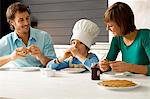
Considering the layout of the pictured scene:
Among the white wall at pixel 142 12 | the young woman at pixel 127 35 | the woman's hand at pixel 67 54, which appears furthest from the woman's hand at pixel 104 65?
the white wall at pixel 142 12

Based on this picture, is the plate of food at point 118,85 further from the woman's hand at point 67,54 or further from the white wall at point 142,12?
the white wall at point 142,12

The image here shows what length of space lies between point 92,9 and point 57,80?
1.85 meters

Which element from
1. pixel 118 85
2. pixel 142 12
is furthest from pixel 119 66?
pixel 142 12

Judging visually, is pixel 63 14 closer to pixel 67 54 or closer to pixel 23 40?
pixel 23 40

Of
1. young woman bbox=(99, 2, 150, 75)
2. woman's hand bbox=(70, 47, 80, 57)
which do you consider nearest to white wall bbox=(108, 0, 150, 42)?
young woman bbox=(99, 2, 150, 75)

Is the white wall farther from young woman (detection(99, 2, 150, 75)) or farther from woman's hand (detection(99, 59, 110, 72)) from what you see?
woman's hand (detection(99, 59, 110, 72))

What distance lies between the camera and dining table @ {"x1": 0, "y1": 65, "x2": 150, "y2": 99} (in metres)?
1.29

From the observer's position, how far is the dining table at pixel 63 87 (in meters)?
1.29

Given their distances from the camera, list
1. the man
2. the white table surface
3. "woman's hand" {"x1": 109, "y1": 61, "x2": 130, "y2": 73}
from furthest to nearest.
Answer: the man, "woman's hand" {"x1": 109, "y1": 61, "x2": 130, "y2": 73}, the white table surface

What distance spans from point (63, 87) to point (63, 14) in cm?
218

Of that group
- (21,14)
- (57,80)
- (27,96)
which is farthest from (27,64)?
(27,96)

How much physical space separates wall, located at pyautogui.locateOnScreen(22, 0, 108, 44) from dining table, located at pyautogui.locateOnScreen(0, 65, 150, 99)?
157cm

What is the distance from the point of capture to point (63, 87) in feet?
4.83

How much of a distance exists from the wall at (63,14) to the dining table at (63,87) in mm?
1570
